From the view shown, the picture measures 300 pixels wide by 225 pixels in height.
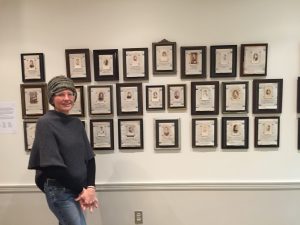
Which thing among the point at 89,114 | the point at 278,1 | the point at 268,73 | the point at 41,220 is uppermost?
the point at 278,1

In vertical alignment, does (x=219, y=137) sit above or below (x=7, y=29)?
below

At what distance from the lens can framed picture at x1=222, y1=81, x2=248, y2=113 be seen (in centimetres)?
222

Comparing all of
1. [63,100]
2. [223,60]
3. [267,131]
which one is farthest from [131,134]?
[267,131]

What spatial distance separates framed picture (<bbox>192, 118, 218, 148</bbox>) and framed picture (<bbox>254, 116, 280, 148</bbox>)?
0.35 m

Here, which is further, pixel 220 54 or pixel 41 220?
pixel 41 220

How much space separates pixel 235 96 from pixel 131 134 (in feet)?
3.05

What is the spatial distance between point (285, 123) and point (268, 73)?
0.44 meters

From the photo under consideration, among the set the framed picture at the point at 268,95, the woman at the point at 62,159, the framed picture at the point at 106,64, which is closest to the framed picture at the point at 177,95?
the framed picture at the point at 106,64

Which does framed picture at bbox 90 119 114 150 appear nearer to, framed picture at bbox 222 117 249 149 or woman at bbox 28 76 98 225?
woman at bbox 28 76 98 225

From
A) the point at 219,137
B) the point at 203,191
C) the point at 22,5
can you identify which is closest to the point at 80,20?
the point at 22,5

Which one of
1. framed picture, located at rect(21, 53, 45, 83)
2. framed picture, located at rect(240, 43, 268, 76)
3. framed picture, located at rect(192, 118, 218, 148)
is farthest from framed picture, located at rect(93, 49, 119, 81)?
framed picture, located at rect(240, 43, 268, 76)

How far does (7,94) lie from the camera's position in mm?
2363

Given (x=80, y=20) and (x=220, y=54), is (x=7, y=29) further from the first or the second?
(x=220, y=54)

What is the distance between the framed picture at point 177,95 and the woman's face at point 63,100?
2.78 feet
